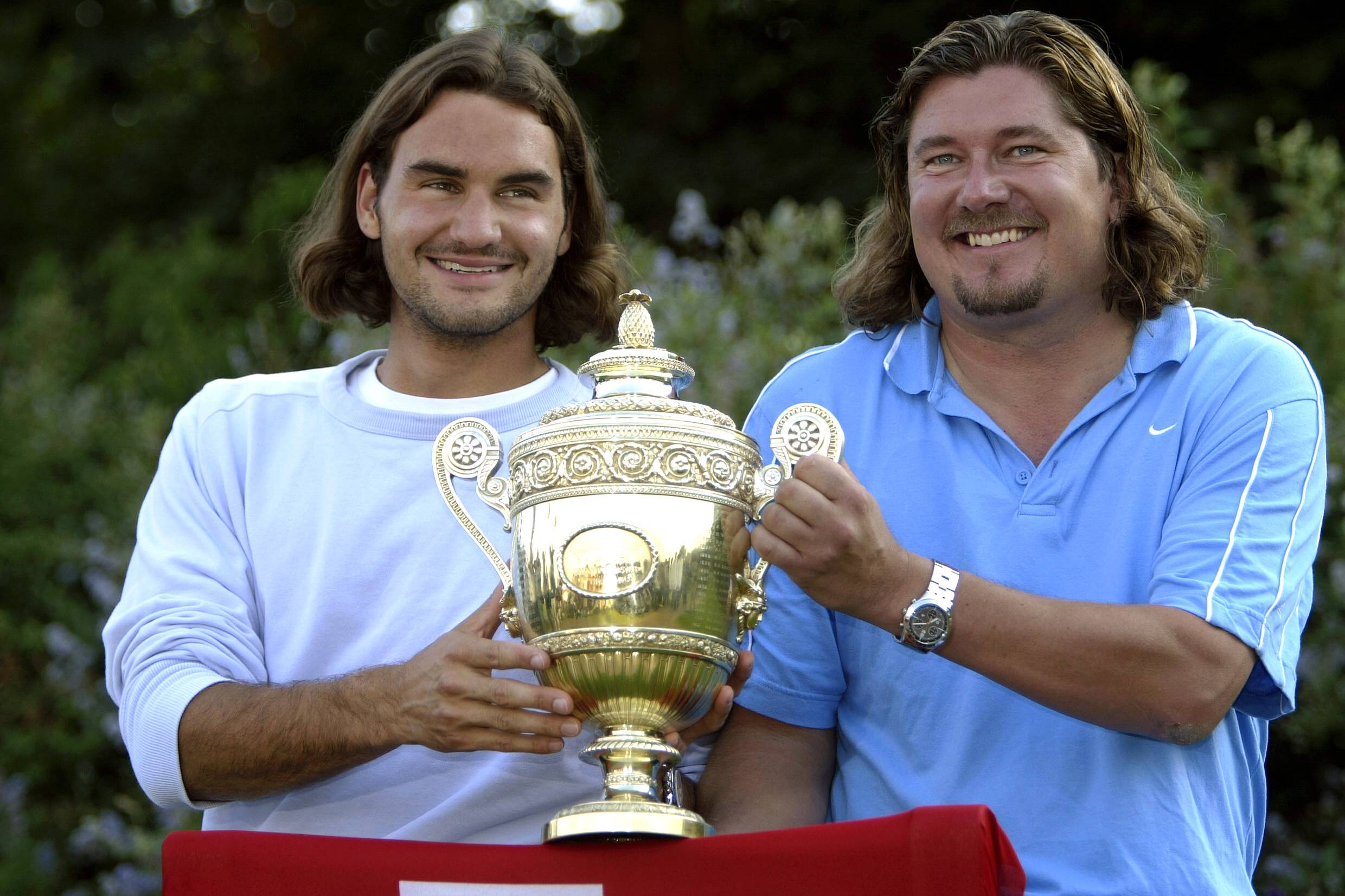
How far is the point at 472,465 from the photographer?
9.34 feet

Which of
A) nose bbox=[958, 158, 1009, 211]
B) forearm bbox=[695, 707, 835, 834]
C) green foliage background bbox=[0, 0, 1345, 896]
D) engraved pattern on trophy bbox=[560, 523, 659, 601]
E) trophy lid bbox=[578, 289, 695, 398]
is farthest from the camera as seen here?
green foliage background bbox=[0, 0, 1345, 896]

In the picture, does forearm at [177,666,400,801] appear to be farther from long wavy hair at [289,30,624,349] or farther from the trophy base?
long wavy hair at [289,30,624,349]

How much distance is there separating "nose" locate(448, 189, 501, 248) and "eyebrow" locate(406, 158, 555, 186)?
0.07 metres

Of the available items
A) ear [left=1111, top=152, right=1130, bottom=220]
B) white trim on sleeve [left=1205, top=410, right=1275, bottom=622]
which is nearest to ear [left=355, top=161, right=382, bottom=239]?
ear [left=1111, top=152, right=1130, bottom=220]

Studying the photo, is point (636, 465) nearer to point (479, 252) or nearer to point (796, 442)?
point (796, 442)

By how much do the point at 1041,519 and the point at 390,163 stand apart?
165 centimetres

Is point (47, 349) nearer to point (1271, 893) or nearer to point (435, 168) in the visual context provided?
point (435, 168)

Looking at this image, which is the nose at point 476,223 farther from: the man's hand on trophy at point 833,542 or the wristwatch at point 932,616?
the wristwatch at point 932,616

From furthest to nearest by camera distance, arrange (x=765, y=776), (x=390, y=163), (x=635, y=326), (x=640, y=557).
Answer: (x=390, y=163) < (x=765, y=776) < (x=635, y=326) < (x=640, y=557)

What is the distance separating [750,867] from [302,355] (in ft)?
15.6

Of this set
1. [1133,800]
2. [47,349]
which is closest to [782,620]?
[1133,800]

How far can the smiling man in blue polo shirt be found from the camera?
2.63m

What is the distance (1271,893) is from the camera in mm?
4680

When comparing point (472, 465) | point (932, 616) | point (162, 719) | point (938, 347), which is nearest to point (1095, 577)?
point (932, 616)
